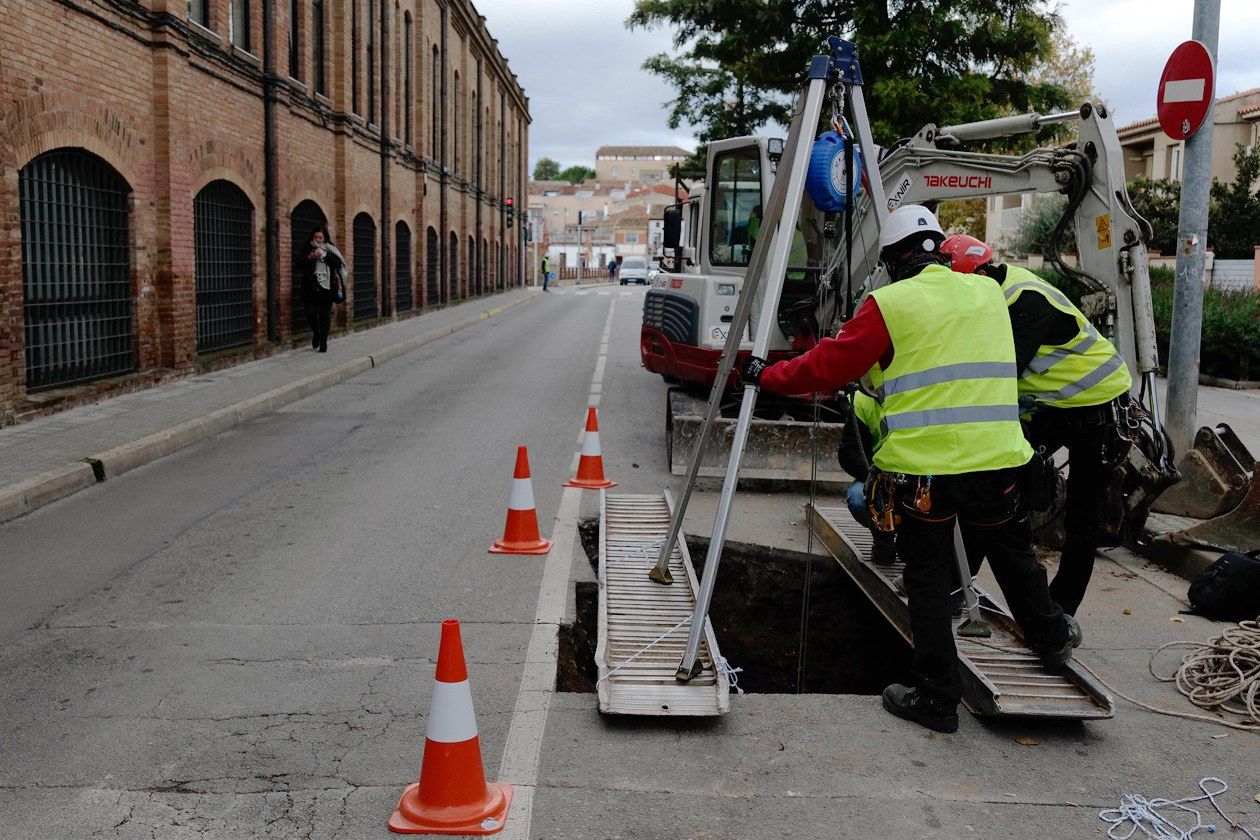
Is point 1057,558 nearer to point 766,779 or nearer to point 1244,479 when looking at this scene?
point 1244,479

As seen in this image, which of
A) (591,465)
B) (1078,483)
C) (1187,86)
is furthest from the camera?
(591,465)

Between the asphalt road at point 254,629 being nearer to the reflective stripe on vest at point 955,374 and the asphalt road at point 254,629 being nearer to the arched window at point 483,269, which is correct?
the reflective stripe on vest at point 955,374

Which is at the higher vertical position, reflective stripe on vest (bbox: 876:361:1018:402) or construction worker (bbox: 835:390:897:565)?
reflective stripe on vest (bbox: 876:361:1018:402)

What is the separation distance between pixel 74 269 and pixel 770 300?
1011 centimetres

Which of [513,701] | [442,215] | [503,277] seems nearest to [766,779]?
[513,701]

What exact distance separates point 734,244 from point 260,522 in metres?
5.24

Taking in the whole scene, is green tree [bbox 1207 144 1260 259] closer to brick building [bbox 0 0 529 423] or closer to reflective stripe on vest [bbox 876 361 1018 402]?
brick building [bbox 0 0 529 423]

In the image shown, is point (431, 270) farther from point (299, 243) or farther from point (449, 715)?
point (449, 715)

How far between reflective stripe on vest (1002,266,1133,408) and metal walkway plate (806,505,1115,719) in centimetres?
111

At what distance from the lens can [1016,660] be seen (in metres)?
5.14

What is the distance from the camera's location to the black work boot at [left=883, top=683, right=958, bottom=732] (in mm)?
4594

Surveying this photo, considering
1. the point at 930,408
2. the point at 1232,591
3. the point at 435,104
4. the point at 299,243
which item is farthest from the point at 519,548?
the point at 435,104

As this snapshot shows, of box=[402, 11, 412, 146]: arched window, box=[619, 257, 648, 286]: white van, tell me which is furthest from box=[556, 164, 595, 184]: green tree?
box=[402, 11, 412, 146]: arched window

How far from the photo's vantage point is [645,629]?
216 inches
